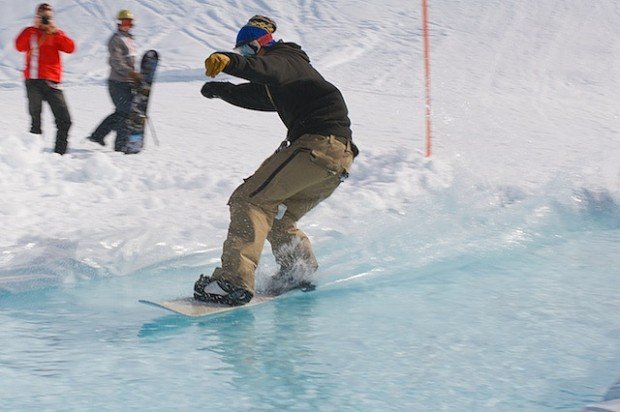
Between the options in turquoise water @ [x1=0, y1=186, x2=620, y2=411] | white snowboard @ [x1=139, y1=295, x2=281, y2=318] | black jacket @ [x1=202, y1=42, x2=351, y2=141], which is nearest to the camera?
turquoise water @ [x1=0, y1=186, x2=620, y2=411]

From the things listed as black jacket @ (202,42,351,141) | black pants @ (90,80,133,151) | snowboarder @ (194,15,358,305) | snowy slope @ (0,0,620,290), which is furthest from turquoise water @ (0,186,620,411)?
black pants @ (90,80,133,151)

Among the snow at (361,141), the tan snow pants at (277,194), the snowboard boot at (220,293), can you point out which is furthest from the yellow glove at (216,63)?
the snow at (361,141)

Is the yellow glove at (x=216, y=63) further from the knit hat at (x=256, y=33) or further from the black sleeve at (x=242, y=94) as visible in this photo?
the black sleeve at (x=242, y=94)

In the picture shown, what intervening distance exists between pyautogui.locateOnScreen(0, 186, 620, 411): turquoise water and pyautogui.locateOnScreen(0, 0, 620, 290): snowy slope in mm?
311

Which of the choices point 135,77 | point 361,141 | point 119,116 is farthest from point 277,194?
point 361,141

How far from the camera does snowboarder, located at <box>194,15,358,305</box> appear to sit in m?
5.02

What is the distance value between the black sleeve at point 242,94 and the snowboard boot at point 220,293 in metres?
0.99

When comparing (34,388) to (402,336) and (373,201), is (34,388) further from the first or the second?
(373,201)

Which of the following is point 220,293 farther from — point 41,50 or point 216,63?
point 41,50

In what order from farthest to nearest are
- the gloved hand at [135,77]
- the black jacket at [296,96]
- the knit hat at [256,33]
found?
1. the gloved hand at [135,77]
2. the knit hat at [256,33]
3. the black jacket at [296,96]

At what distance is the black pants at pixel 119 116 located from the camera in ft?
31.1

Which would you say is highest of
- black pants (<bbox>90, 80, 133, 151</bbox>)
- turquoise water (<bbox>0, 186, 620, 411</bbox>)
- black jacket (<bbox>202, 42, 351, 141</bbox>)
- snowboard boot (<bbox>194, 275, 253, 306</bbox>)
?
black jacket (<bbox>202, 42, 351, 141</bbox>)

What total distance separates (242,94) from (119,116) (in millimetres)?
4635

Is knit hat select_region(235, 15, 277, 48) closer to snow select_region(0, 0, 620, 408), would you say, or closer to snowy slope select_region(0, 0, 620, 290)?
snow select_region(0, 0, 620, 408)
